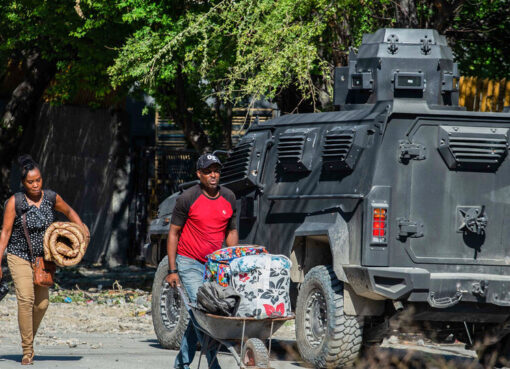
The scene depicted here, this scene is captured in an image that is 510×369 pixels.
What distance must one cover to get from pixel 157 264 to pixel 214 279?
4198 millimetres

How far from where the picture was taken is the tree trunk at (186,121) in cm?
1820

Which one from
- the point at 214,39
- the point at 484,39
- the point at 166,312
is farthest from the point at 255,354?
the point at 484,39

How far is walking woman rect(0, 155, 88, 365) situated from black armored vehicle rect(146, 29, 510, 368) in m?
2.26

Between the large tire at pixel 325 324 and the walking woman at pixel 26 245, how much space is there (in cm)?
225

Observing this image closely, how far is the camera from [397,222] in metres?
8.93

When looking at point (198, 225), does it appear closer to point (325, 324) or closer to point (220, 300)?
point (220, 300)

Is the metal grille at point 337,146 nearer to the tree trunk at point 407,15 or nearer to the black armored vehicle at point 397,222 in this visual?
the black armored vehicle at point 397,222

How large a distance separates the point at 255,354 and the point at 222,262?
983mm

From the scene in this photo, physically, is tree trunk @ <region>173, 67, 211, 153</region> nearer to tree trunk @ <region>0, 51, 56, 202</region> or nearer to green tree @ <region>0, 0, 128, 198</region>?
green tree @ <region>0, 0, 128, 198</region>

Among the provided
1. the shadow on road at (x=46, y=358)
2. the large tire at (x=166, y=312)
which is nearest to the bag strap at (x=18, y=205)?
the shadow on road at (x=46, y=358)

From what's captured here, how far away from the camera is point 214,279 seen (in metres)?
8.12

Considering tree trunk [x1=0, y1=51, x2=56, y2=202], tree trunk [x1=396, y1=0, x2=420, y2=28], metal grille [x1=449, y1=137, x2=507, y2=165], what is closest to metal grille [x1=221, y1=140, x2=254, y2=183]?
metal grille [x1=449, y1=137, x2=507, y2=165]

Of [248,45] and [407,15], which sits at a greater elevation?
[407,15]

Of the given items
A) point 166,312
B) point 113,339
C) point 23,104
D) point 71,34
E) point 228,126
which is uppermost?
point 71,34
